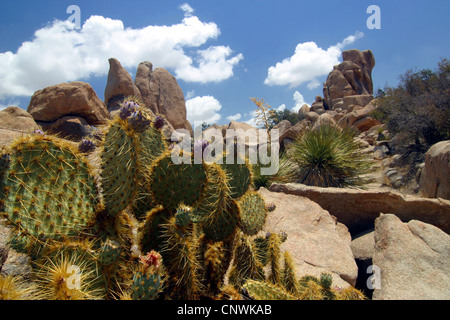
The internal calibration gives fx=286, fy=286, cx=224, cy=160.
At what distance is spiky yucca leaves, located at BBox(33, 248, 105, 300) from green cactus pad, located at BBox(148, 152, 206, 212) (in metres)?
0.68

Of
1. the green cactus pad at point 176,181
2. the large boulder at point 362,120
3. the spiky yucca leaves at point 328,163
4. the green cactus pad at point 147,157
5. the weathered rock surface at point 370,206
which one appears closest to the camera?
the green cactus pad at point 176,181

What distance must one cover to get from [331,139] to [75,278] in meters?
8.25

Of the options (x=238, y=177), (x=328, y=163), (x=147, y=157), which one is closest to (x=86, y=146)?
(x=147, y=157)

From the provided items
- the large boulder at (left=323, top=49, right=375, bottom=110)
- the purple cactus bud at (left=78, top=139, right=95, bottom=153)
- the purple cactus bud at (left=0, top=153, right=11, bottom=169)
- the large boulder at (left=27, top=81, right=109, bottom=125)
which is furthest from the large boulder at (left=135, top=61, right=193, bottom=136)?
the large boulder at (left=323, top=49, right=375, bottom=110)

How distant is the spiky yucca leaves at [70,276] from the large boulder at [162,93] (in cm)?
2622

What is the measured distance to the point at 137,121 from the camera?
6.16 feet

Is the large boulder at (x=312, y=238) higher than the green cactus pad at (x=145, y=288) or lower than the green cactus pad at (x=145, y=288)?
lower

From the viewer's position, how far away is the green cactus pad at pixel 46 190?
1.65m

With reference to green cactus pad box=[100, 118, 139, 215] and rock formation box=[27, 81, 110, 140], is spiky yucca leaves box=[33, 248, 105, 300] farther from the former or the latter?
rock formation box=[27, 81, 110, 140]

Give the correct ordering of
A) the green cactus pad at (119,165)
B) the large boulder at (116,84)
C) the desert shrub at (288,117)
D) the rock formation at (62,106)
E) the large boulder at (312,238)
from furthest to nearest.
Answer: the desert shrub at (288,117), the large boulder at (116,84), the rock formation at (62,106), the large boulder at (312,238), the green cactus pad at (119,165)

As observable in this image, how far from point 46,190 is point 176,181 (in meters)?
0.83

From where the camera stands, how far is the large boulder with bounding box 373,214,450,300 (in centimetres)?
268

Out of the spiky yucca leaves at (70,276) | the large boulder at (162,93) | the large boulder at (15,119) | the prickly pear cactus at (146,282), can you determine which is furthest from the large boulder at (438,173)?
the large boulder at (162,93)

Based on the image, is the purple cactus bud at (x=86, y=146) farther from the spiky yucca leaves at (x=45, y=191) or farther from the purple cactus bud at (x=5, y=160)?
the purple cactus bud at (x=5, y=160)
